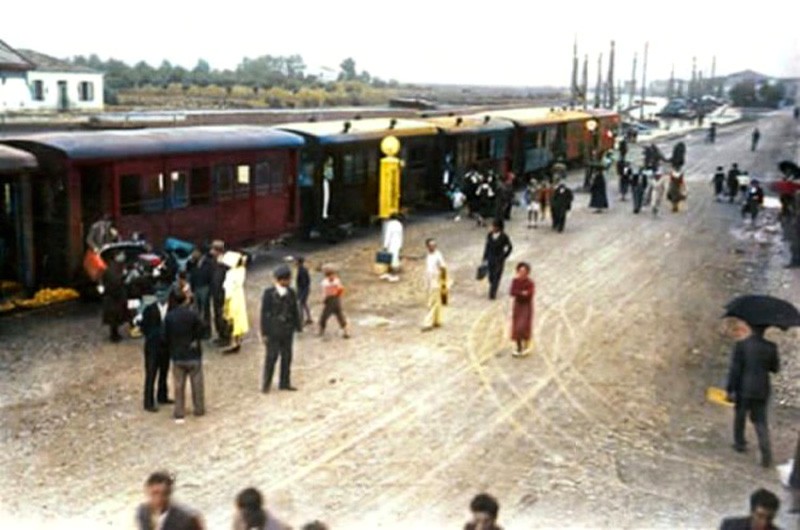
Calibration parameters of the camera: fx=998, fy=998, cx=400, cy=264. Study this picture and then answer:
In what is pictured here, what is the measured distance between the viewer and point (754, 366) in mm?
8078

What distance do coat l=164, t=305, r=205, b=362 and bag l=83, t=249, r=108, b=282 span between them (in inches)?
170

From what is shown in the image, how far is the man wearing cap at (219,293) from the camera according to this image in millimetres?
11461

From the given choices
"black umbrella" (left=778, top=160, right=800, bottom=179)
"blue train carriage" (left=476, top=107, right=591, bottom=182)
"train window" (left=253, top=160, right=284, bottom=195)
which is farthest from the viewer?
"blue train carriage" (left=476, top=107, right=591, bottom=182)

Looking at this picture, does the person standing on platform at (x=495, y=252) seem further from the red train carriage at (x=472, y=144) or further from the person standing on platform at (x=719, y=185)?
the person standing on platform at (x=719, y=185)

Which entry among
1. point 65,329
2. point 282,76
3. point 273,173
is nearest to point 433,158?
point 273,173

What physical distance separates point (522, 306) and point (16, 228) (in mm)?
6627

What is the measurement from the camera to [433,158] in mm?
24688

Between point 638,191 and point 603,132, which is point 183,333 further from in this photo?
point 603,132

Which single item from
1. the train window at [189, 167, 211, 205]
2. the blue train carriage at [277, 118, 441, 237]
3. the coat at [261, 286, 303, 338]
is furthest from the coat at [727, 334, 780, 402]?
the blue train carriage at [277, 118, 441, 237]

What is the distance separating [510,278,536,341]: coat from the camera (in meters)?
11.3

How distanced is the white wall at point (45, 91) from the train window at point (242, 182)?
19.2ft

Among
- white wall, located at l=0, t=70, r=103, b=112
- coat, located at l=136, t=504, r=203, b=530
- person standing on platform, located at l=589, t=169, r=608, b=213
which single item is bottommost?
person standing on platform, located at l=589, t=169, r=608, b=213

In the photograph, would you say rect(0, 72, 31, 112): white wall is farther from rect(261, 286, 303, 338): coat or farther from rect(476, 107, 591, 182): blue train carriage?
rect(476, 107, 591, 182): blue train carriage

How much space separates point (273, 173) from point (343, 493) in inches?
437
